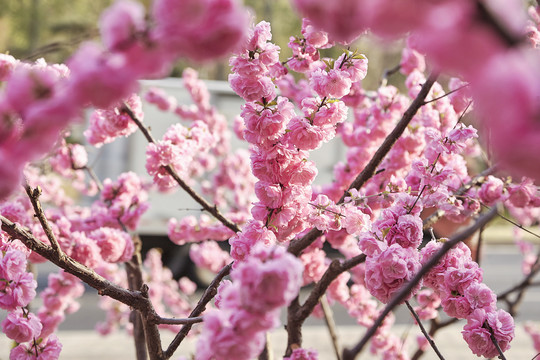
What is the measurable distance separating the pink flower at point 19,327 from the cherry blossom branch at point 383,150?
733 millimetres

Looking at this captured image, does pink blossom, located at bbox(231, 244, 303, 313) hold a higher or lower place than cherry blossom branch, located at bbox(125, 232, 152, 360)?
lower

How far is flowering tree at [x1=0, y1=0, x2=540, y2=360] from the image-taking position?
1.34 feet

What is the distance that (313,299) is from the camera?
146 cm

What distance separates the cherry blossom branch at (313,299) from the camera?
139 cm

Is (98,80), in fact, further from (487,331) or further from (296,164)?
(487,331)

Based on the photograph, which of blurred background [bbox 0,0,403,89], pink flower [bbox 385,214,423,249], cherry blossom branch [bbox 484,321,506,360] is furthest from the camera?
blurred background [bbox 0,0,403,89]

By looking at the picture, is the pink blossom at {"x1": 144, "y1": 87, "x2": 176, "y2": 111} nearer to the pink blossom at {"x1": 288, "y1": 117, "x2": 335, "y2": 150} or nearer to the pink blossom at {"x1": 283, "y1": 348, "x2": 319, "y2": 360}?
the pink blossom at {"x1": 288, "y1": 117, "x2": 335, "y2": 150}

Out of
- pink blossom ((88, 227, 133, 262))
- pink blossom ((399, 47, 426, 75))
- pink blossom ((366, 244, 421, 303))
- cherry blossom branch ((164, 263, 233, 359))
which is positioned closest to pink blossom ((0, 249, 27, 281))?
cherry blossom branch ((164, 263, 233, 359))

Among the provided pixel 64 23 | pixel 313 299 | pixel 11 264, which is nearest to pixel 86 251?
pixel 11 264

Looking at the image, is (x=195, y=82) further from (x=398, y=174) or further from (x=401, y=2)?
(x=401, y=2)

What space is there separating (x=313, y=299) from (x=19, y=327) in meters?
0.79

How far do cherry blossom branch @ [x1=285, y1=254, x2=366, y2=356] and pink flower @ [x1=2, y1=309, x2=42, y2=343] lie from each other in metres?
0.66

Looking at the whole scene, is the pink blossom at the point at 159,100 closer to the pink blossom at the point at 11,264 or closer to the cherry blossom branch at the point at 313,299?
the cherry blossom branch at the point at 313,299

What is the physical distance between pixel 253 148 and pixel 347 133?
0.98 meters
